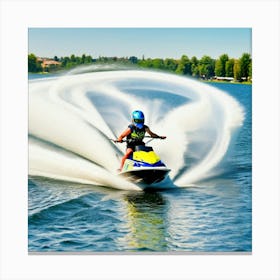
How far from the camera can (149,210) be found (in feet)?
32.6

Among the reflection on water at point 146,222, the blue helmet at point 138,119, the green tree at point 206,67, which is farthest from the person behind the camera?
the green tree at point 206,67

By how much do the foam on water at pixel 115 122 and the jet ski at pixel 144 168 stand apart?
0.29m

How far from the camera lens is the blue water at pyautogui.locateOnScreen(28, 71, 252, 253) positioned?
29.8 ft

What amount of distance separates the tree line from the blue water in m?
0.31

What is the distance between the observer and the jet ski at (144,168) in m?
10.3

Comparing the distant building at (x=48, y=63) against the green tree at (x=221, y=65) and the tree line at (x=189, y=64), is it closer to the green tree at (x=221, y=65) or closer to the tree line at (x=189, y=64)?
the tree line at (x=189, y=64)

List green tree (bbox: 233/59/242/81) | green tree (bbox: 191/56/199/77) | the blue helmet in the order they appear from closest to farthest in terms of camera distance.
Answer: the blue helmet → green tree (bbox: 233/59/242/81) → green tree (bbox: 191/56/199/77)

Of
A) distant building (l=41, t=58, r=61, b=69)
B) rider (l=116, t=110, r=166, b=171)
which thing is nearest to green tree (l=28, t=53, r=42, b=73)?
distant building (l=41, t=58, r=61, b=69)

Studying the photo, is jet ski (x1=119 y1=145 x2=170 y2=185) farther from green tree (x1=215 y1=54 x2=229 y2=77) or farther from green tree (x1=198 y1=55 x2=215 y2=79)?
green tree (x1=215 y1=54 x2=229 y2=77)

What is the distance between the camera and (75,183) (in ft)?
36.0

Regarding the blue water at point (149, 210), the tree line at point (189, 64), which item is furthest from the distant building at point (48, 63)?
the blue water at point (149, 210)
